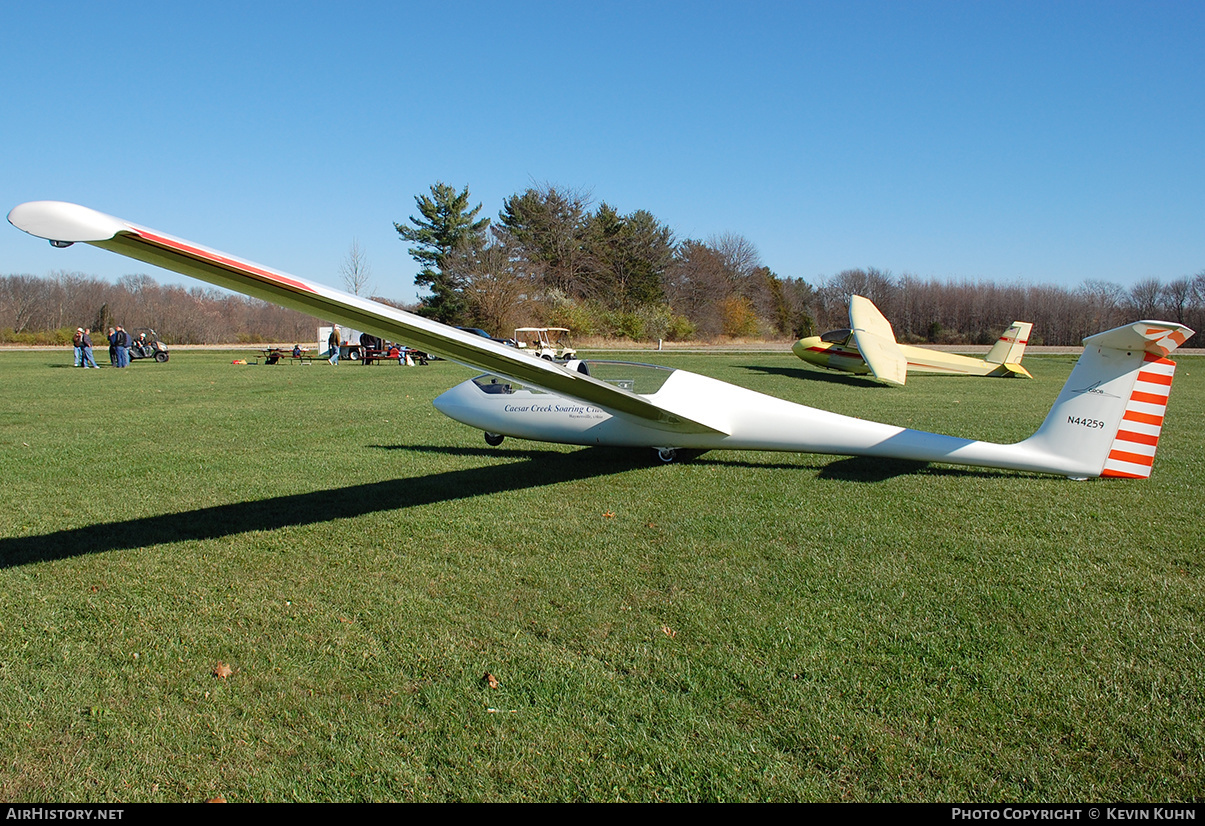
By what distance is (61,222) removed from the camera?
2838 millimetres

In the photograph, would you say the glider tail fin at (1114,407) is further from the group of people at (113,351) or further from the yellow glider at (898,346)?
the group of people at (113,351)

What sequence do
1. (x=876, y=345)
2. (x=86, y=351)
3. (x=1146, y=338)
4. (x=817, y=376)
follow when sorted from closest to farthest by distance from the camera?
(x=1146, y=338) < (x=876, y=345) < (x=817, y=376) < (x=86, y=351)

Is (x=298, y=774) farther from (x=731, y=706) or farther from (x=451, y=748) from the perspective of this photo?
(x=731, y=706)

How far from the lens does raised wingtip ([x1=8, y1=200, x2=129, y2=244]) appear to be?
9.04ft

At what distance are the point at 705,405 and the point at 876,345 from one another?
14.9m

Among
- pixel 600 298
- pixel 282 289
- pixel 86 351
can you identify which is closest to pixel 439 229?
pixel 600 298

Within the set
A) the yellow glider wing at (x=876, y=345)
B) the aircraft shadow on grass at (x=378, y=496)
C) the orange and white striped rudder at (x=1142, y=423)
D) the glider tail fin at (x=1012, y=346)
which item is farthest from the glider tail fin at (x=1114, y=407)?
the glider tail fin at (x=1012, y=346)

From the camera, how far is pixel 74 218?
287 cm

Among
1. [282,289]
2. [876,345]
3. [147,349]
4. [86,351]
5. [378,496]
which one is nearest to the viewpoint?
[282,289]

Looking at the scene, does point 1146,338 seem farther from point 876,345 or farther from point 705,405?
point 876,345

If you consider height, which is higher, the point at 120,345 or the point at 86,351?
the point at 120,345

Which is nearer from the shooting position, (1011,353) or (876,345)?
(876,345)

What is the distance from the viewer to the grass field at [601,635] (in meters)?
2.59

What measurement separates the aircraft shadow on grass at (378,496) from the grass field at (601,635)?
0.05m
